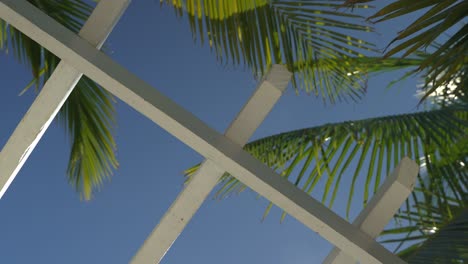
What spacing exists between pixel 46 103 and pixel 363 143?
200 centimetres


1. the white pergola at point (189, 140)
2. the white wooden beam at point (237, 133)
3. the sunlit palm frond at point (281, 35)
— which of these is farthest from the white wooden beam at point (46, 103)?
the sunlit palm frond at point (281, 35)

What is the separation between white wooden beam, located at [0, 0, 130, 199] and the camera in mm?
1357

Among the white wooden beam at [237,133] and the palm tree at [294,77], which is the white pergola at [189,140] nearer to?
the white wooden beam at [237,133]

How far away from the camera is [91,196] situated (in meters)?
3.14

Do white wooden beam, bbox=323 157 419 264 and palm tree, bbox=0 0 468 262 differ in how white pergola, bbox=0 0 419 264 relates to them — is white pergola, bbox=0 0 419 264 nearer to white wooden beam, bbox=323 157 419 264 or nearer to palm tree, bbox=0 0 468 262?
white wooden beam, bbox=323 157 419 264

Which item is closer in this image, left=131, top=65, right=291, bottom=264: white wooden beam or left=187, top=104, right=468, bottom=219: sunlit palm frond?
left=131, top=65, right=291, bottom=264: white wooden beam

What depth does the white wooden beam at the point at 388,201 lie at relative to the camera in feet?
4.38

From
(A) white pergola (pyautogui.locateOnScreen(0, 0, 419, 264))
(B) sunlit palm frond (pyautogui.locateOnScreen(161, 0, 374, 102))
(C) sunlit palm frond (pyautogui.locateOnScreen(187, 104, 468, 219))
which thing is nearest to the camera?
(A) white pergola (pyautogui.locateOnScreen(0, 0, 419, 264))

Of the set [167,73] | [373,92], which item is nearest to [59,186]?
[167,73]

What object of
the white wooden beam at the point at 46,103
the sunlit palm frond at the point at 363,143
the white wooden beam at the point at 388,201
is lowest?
the white wooden beam at the point at 46,103

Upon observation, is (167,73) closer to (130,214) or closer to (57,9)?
(130,214)

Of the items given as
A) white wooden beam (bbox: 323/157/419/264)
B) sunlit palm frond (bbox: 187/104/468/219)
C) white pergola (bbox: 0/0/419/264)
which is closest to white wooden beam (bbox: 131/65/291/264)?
white pergola (bbox: 0/0/419/264)

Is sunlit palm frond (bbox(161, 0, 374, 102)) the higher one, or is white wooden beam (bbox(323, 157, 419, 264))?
sunlit palm frond (bbox(161, 0, 374, 102))

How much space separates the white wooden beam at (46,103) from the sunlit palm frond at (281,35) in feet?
3.72
